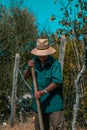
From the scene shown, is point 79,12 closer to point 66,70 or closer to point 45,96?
point 66,70

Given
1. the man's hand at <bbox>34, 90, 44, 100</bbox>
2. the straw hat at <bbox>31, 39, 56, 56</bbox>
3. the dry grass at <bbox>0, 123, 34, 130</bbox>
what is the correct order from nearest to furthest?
1. the man's hand at <bbox>34, 90, 44, 100</bbox>
2. the straw hat at <bbox>31, 39, 56, 56</bbox>
3. the dry grass at <bbox>0, 123, 34, 130</bbox>

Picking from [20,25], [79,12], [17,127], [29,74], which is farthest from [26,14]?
[29,74]

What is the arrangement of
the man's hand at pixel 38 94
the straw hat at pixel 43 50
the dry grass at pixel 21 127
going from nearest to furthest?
the man's hand at pixel 38 94
the straw hat at pixel 43 50
the dry grass at pixel 21 127

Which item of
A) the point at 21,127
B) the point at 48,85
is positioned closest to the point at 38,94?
the point at 48,85

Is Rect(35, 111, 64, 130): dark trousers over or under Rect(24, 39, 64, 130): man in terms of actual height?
under

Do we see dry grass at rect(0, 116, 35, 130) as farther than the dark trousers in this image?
Yes

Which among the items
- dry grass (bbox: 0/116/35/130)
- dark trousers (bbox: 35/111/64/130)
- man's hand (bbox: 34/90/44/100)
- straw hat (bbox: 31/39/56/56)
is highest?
straw hat (bbox: 31/39/56/56)

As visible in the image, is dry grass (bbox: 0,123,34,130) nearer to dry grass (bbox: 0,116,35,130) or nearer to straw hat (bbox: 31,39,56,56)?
dry grass (bbox: 0,116,35,130)

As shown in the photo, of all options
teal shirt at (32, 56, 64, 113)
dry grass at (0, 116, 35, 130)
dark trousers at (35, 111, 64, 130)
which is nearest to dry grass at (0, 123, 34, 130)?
dry grass at (0, 116, 35, 130)

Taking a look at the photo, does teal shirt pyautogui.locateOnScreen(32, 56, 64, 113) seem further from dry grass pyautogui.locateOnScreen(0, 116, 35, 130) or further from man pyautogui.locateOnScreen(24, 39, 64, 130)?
dry grass pyautogui.locateOnScreen(0, 116, 35, 130)

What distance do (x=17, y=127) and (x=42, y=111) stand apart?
3.63 metres

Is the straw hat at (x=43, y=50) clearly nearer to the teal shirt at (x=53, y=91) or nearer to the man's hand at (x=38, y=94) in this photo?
the teal shirt at (x=53, y=91)

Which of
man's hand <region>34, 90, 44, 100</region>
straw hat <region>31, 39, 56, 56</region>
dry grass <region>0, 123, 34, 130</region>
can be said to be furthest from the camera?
dry grass <region>0, 123, 34, 130</region>

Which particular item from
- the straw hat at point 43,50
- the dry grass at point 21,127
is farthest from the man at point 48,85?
the dry grass at point 21,127
